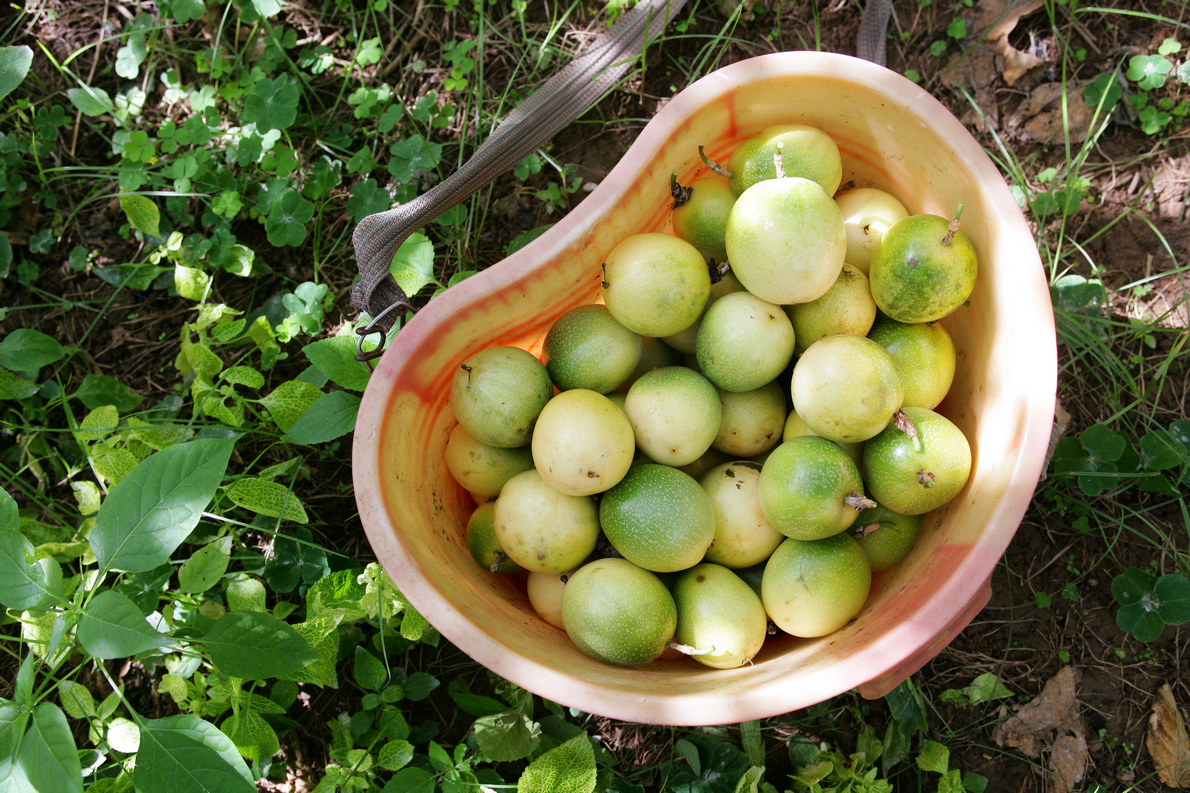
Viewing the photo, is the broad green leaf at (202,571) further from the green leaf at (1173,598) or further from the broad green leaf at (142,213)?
the green leaf at (1173,598)

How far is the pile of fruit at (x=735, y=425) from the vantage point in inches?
75.6

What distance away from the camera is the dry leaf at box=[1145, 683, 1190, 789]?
2.47 meters

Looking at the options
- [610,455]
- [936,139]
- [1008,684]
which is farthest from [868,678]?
[936,139]

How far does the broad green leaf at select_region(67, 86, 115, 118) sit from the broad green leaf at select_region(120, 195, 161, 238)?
58cm

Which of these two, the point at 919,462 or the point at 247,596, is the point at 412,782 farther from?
the point at 919,462

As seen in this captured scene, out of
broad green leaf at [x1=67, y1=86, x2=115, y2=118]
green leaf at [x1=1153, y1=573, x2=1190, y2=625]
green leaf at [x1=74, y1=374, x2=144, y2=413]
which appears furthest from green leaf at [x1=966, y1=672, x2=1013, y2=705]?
broad green leaf at [x1=67, y1=86, x2=115, y2=118]

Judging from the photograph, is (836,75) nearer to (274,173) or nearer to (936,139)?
(936,139)

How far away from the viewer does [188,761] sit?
5.81ft

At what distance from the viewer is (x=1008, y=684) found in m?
2.63

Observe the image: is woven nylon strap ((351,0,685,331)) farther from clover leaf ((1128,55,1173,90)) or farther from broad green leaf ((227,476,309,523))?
clover leaf ((1128,55,1173,90))

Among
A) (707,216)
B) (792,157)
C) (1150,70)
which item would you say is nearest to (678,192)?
(707,216)

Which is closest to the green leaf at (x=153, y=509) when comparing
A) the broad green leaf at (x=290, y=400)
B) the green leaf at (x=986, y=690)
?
the broad green leaf at (x=290, y=400)

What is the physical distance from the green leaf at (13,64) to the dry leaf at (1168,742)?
476 centimetres

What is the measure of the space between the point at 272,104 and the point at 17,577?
2.08 meters
